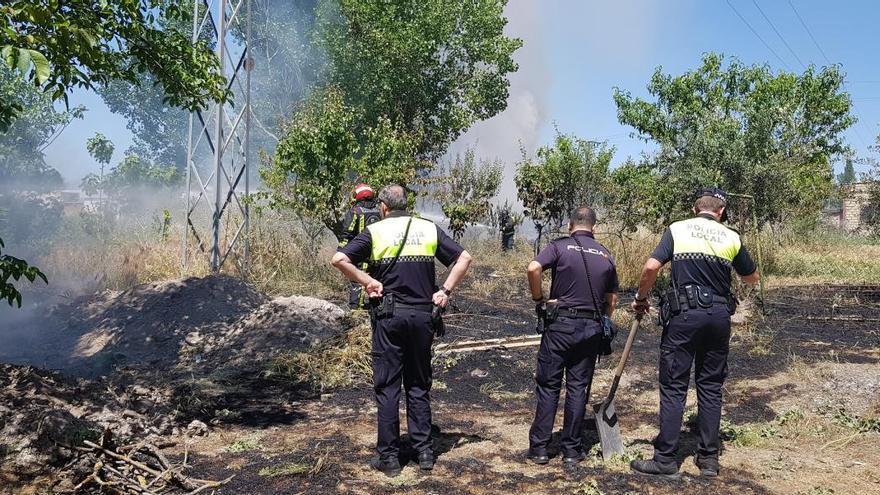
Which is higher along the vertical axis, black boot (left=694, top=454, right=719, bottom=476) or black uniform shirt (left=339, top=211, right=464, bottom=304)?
black uniform shirt (left=339, top=211, right=464, bottom=304)

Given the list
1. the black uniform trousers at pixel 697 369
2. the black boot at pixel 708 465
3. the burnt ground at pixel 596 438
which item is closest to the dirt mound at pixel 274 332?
the burnt ground at pixel 596 438

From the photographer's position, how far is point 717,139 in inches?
492

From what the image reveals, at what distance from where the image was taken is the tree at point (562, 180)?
15297 millimetres

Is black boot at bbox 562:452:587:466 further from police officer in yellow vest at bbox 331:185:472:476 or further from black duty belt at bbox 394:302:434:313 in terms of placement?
black duty belt at bbox 394:302:434:313

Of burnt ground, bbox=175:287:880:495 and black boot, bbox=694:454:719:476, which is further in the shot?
black boot, bbox=694:454:719:476

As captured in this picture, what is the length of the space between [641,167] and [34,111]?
78.4 ft

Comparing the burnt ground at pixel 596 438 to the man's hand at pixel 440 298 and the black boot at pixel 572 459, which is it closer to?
the black boot at pixel 572 459

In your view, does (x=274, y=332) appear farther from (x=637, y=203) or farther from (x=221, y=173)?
(x=637, y=203)

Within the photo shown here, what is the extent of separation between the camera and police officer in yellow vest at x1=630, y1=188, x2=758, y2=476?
172 inches

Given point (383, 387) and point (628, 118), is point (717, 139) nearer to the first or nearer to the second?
point (383, 387)

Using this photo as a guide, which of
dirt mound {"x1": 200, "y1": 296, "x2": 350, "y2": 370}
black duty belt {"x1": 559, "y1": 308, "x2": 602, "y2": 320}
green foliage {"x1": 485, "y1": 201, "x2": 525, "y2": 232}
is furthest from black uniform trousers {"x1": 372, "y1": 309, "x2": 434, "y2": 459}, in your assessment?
green foliage {"x1": 485, "y1": 201, "x2": 525, "y2": 232}

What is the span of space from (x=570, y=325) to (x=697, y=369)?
3.06 ft

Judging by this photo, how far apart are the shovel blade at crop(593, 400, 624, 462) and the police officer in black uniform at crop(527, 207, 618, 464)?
20cm

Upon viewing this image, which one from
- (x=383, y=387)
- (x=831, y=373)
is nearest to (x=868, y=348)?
(x=831, y=373)
